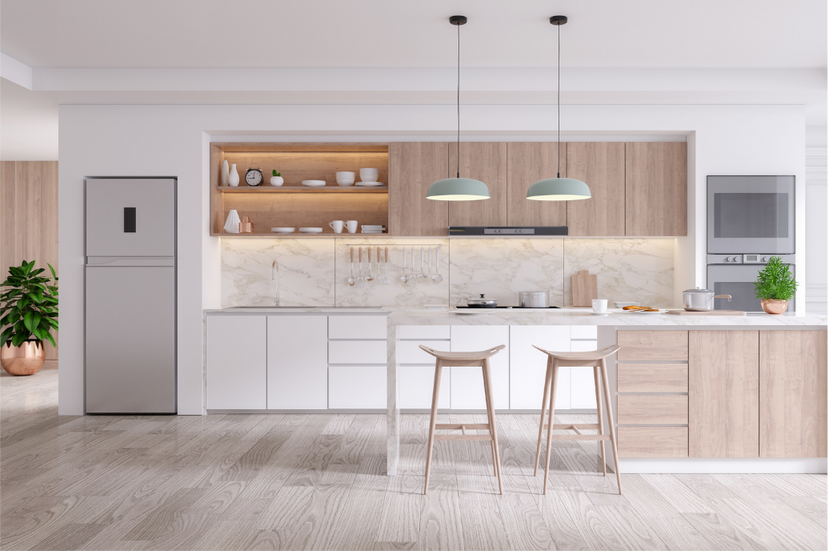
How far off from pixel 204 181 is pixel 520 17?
2954mm

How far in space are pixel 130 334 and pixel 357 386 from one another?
1.98 m

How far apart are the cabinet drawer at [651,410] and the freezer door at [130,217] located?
3.78 meters

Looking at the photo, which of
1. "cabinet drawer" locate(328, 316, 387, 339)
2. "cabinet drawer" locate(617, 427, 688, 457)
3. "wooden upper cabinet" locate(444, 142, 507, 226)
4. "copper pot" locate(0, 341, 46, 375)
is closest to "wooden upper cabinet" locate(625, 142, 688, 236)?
"wooden upper cabinet" locate(444, 142, 507, 226)

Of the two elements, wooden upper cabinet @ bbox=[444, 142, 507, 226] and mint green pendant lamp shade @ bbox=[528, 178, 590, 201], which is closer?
mint green pendant lamp shade @ bbox=[528, 178, 590, 201]

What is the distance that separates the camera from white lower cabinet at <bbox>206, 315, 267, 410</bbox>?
489 cm

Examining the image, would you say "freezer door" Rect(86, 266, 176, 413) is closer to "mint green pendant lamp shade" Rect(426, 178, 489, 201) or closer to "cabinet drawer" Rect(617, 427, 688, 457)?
"mint green pendant lamp shade" Rect(426, 178, 489, 201)

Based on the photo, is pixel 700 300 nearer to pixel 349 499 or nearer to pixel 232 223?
pixel 349 499

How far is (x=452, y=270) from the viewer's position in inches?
215

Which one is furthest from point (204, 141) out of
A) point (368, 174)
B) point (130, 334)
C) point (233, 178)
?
point (130, 334)

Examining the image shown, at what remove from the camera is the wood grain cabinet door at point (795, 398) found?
3.38m

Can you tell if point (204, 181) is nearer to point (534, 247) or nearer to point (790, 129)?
point (534, 247)

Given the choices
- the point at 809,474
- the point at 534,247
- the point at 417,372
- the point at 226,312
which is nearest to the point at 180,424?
the point at 226,312

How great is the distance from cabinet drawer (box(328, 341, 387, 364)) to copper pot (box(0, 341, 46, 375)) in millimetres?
4140

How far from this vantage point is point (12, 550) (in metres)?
2.47
